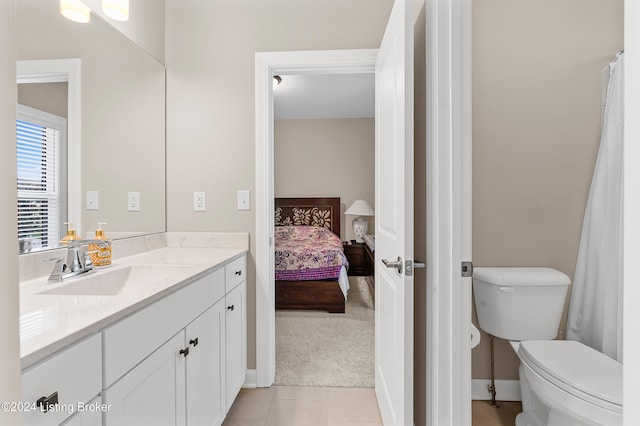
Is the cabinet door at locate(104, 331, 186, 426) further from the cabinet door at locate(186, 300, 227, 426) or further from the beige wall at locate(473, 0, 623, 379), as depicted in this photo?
the beige wall at locate(473, 0, 623, 379)

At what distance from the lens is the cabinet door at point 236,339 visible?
1.67m

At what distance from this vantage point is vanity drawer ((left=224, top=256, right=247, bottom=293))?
5.55ft

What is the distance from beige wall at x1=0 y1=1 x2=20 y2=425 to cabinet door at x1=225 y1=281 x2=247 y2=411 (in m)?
1.43

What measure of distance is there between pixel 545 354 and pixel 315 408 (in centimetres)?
123

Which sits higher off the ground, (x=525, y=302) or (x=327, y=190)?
(x=327, y=190)

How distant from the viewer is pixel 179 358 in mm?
1158

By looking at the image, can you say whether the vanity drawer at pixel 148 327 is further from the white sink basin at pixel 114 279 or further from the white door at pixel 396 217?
the white door at pixel 396 217

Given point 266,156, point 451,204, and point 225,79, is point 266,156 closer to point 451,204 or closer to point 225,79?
point 225,79

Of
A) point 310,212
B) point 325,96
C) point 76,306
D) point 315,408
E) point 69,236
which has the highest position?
point 325,96

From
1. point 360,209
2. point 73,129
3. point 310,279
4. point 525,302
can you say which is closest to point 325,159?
point 360,209

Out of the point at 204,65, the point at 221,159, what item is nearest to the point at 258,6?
the point at 204,65

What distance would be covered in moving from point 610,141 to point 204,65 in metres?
2.43

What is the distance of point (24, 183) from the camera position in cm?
119

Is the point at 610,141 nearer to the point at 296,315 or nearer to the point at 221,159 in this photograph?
the point at 221,159
